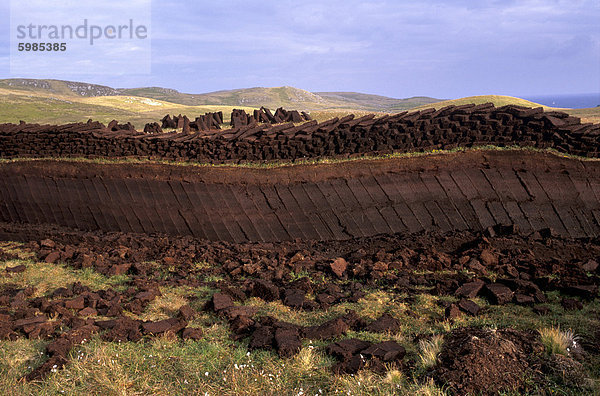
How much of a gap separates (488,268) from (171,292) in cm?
489

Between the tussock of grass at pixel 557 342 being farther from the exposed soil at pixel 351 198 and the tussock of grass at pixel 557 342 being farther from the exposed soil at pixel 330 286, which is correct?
the exposed soil at pixel 351 198

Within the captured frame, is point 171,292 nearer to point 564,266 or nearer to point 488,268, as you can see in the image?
point 488,268

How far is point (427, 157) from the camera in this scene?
9.26 meters

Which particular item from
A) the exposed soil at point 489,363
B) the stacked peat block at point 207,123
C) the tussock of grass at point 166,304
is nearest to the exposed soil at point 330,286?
the exposed soil at point 489,363

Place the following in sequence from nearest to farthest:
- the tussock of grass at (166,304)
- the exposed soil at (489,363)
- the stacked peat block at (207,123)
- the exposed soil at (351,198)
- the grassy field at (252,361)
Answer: the exposed soil at (489,363), the grassy field at (252,361), the tussock of grass at (166,304), the exposed soil at (351,198), the stacked peat block at (207,123)

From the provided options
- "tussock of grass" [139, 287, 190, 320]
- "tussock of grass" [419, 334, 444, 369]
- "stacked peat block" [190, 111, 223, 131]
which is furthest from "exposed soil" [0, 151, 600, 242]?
"tussock of grass" [419, 334, 444, 369]

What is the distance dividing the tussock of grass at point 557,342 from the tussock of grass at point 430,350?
3.12 feet

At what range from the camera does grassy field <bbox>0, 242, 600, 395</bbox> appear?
165 inches

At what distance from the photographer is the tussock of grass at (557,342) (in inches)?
172

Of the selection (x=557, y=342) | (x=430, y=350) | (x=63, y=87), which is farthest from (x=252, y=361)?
(x=63, y=87)

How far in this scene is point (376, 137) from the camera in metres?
9.66

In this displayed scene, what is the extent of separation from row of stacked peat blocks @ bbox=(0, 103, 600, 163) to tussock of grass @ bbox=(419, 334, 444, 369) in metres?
5.37

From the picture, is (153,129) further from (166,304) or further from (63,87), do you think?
(63,87)

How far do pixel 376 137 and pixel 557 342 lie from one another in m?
5.92
